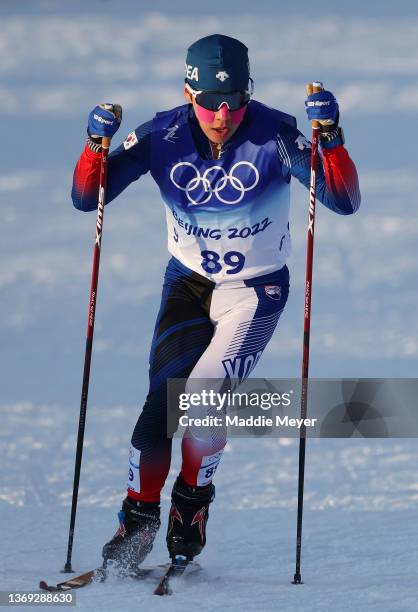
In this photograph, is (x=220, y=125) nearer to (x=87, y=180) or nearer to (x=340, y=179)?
(x=340, y=179)

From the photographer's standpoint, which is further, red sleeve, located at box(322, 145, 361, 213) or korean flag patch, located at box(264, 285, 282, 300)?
korean flag patch, located at box(264, 285, 282, 300)

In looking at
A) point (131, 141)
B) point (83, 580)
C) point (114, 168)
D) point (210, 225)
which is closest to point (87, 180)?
point (114, 168)

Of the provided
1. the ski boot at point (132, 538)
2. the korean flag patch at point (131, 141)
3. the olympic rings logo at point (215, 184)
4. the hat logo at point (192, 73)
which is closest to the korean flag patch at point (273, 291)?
the olympic rings logo at point (215, 184)

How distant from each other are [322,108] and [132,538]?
2130 mm

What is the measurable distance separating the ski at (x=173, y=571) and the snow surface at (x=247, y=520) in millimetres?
48

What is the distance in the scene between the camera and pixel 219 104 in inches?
223

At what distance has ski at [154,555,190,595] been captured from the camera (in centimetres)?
559

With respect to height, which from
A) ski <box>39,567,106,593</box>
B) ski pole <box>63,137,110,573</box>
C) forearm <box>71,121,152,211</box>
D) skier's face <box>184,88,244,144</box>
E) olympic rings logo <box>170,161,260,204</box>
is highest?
skier's face <box>184,88,244,144</box>

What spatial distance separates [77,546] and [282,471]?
10.1 ft

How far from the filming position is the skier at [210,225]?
5727 mm

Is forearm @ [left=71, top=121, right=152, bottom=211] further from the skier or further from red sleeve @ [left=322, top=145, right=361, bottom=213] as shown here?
red sleeve @ [left=322, top=145, right=361, bottom=213]

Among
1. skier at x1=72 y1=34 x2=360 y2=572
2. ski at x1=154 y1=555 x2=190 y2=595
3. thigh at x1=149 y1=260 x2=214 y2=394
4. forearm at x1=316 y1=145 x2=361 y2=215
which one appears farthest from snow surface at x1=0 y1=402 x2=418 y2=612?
forearm at x1=316 y1=145 x2=361 y2=215

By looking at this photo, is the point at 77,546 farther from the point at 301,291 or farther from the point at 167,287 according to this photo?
the point at 301,291

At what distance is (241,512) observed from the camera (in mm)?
8117
